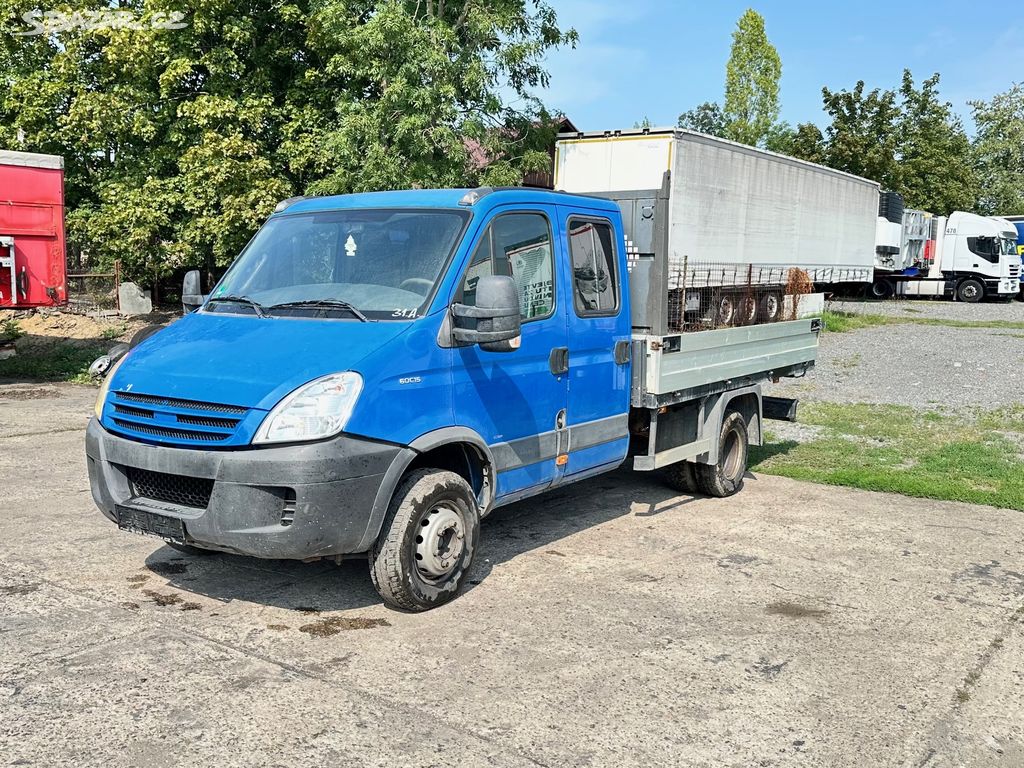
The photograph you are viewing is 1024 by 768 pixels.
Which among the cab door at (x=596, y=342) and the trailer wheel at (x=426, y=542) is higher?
the cab door at (x=596, y=342)

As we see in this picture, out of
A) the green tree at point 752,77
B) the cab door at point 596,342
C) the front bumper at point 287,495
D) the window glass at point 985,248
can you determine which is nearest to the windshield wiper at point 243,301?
the front bumper at point 287,495

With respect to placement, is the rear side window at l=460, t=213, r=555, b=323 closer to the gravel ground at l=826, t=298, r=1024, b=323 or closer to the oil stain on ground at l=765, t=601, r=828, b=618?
the oil stain on ground at l=765, t=601, r=828, b=618

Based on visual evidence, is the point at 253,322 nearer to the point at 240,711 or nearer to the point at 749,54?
the point at 240,711

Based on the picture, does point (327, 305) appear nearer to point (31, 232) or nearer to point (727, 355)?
point (727, 355)

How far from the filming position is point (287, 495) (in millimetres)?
4602

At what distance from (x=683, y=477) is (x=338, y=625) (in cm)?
406

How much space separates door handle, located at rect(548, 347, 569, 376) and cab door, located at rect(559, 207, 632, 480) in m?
0.08

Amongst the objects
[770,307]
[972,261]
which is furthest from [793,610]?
[972,261]

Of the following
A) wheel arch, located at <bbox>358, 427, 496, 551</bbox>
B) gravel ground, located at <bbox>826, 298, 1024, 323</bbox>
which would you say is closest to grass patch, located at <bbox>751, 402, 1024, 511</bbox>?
wheel arch, located at <bbox>358, 427, 496, 551</bbox>

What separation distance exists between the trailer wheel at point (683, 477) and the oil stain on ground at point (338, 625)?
148 inches

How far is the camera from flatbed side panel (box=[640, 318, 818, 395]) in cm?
671

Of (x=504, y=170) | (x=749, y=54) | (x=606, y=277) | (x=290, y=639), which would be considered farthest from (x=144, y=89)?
(x=749, y=54)

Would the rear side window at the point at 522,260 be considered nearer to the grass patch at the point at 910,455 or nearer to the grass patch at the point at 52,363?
the grass patch at the point at 910,455

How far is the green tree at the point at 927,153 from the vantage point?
45.2 m
